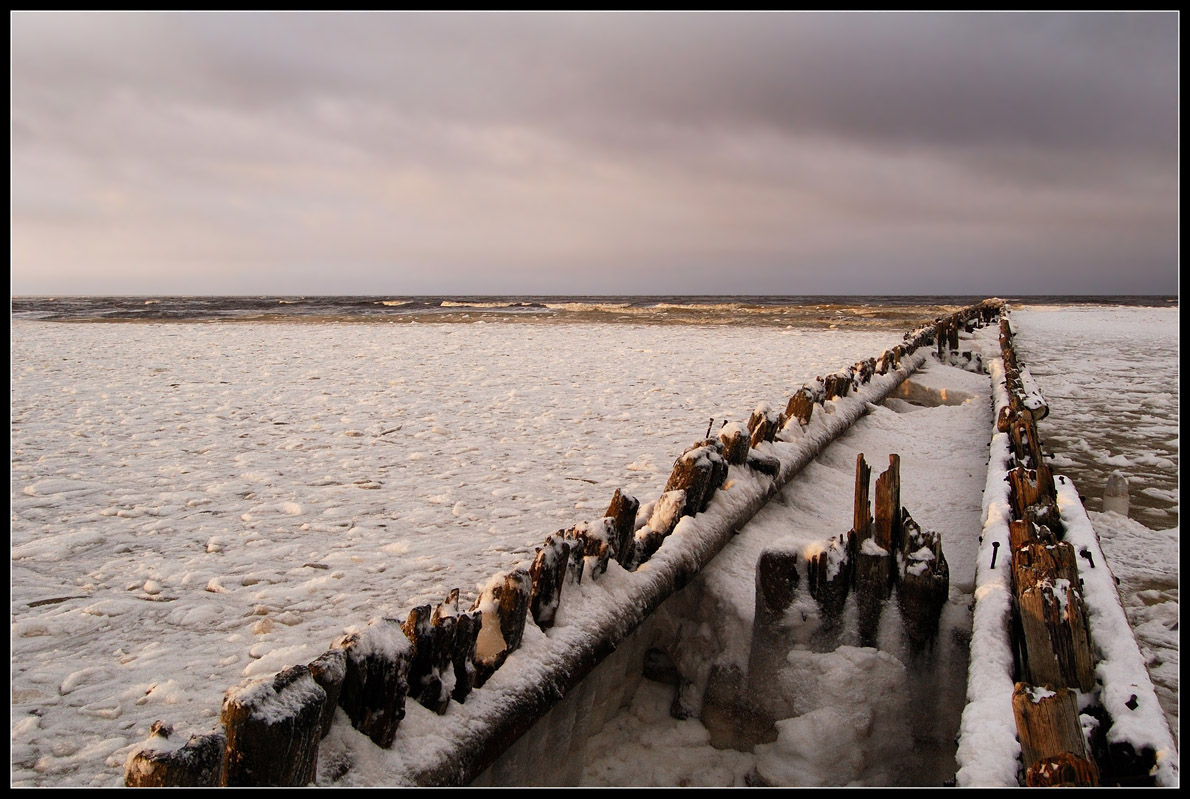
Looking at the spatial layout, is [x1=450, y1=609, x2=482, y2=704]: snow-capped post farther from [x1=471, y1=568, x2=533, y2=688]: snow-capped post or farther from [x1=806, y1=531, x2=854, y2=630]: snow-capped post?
[x1=806, y1=531, x2=854, y2=630]: snow-capped post

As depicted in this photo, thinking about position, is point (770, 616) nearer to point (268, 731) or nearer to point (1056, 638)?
point (1056, 638)

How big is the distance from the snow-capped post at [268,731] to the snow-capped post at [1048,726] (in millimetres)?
1491

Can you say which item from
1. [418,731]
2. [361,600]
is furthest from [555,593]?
[361,600]

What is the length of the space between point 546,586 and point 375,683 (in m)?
0.62

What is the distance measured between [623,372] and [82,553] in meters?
8.18

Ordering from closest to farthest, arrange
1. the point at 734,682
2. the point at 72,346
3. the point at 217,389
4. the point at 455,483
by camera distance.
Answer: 1. the point at 734,682
2. the point at 455,483
3. the point at 217,389
4. the point at 72,346

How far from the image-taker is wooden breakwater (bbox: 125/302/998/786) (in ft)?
4.32

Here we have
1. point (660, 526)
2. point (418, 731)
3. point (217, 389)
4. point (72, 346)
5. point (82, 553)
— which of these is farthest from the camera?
point (72, 346)

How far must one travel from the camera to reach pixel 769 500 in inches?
154

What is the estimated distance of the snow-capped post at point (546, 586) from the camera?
6.78ft

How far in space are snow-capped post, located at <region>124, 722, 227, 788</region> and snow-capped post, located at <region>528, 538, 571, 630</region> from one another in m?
0.93

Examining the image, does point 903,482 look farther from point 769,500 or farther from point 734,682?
point 734,682

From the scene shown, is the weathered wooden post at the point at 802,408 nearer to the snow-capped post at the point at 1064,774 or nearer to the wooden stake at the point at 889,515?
the wooden stake at the point at 889,515

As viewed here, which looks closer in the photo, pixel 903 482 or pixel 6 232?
pixel 6 232
